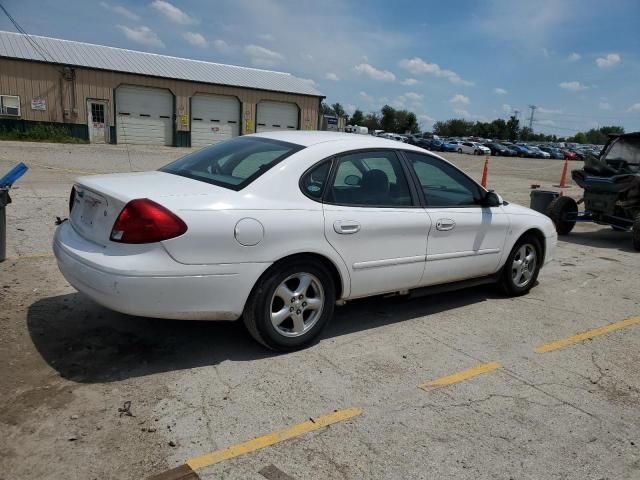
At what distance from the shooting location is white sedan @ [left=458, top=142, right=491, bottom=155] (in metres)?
51.4

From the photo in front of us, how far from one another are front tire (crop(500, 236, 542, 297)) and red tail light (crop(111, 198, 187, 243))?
3.59m

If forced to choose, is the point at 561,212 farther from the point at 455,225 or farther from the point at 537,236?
the point at 455,225

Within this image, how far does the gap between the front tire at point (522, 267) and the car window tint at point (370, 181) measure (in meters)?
1.67

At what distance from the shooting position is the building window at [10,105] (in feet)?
97.8

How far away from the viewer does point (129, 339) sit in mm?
4023

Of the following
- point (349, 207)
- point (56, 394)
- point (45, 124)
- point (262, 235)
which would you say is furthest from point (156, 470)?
point (45, 124)

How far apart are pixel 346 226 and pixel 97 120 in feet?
105

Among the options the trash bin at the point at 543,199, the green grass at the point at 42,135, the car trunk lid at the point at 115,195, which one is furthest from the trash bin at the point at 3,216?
the green grass at the point at 42,135

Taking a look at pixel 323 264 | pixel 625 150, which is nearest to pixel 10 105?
pixel 625 150

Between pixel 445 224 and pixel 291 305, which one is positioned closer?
pixel 291 305

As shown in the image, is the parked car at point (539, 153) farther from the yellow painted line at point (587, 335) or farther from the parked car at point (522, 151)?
the yellow painted line at point (587, 335)

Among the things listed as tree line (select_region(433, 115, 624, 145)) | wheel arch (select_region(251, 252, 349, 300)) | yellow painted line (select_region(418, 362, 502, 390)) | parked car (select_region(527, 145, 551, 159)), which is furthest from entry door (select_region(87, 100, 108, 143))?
tree line (select_region(433, 115, 624, 145))

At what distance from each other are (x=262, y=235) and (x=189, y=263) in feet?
1.69

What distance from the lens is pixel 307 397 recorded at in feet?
11.2
